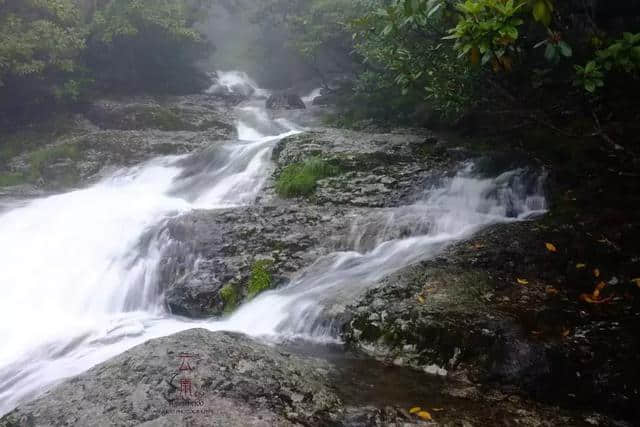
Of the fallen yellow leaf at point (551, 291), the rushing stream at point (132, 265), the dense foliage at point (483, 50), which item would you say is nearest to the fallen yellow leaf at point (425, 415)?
the rushing stream at point (132, 265)

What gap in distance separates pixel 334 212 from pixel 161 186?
6878 mm

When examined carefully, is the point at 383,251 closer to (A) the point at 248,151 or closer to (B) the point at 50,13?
(A) the point at 248,151

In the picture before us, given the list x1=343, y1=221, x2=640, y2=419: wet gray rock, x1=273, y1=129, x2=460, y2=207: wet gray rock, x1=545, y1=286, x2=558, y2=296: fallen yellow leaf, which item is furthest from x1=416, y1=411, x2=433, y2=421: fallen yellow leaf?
x1=273, y1=129, x2=460, y2=207: wet gray rock

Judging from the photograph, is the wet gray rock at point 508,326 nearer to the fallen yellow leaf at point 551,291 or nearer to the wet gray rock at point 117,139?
the fallen yellow leaf at point 551,291

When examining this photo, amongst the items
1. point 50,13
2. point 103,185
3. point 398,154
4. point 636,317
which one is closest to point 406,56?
point 398,154

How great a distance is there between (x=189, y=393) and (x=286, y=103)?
1972 centimetres

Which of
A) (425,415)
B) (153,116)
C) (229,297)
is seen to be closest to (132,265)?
(229,297)

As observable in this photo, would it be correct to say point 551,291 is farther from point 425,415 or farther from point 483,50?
point 483,50

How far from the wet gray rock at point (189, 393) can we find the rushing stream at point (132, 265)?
1.59 metres

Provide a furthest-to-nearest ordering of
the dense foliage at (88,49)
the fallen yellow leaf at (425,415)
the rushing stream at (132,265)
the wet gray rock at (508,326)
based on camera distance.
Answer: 1. the dense foliage at (88,49)
2. the rushing stream at (132,265)
3. the wet gray rock at (508,326)
4. the fallen yellow leaf at (425,415)

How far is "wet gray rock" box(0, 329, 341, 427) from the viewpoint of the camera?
3.35 meters

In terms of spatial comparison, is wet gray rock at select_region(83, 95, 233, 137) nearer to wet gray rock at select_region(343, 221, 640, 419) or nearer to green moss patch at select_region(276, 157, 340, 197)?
green moss patch at select_region(276, 157, 340, 197)

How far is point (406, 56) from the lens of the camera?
26.9ft

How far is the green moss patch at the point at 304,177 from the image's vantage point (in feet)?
32.1
